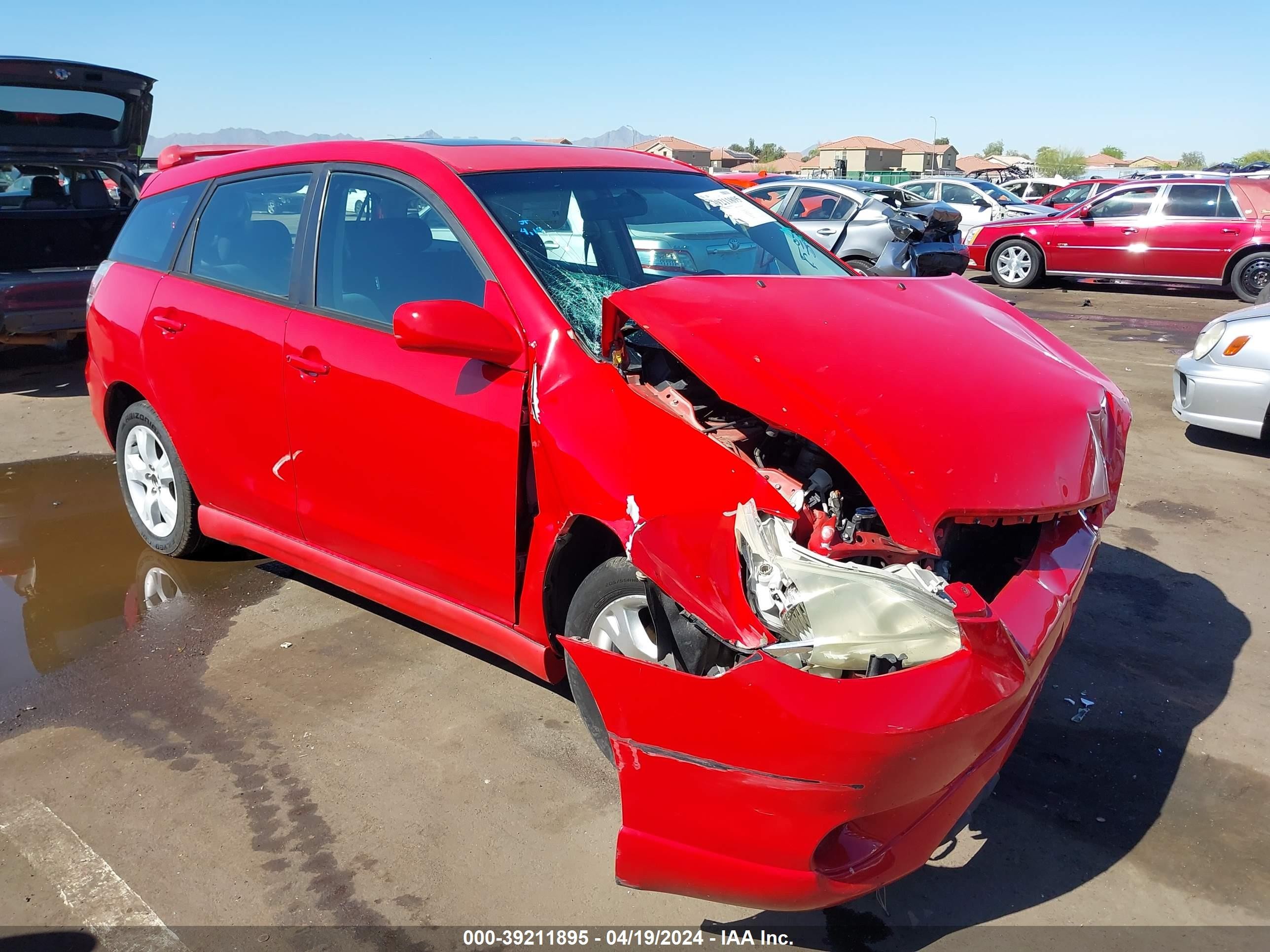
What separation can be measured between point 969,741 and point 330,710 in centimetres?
219

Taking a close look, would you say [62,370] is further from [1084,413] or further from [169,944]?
[1084,413]

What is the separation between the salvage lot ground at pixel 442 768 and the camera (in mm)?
2492

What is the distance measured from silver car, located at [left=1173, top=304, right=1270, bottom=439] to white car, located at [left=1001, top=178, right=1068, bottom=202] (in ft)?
68.7

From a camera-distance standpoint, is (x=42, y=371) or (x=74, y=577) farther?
(x=42, y=371)

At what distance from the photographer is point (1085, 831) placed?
9.03ft

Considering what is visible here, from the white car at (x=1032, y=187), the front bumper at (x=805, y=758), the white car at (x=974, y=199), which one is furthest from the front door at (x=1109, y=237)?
the front bumper at (x=805, y=758)

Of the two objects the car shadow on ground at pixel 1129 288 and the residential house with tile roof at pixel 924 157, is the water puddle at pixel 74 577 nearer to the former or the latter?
the car shadow on ground at pixel 1129 288

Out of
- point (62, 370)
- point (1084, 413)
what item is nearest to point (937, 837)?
point (1084, 413)

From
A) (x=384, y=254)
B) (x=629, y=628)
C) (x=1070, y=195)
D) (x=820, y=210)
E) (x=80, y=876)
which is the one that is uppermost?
(x=1070, y=195)

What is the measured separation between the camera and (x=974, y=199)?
58.6 ft

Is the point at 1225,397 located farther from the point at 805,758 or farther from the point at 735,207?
the point at 805,758

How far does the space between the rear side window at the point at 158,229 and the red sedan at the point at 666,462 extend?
5 cm

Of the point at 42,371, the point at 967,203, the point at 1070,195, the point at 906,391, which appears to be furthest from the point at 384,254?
the point at 1070,195

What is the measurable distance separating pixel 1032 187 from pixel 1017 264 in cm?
1362
